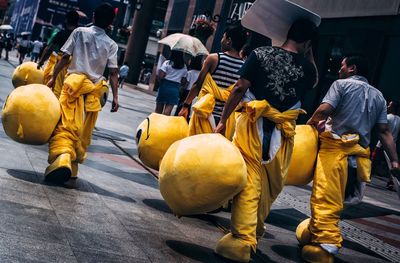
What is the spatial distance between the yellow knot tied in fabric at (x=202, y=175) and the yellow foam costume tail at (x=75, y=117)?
192 centimetres

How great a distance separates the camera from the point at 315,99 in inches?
819

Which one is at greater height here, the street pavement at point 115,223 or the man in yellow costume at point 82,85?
the man in yellow costume at point 82,85

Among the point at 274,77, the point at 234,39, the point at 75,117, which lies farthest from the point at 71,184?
the point at 274,77

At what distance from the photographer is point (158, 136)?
6664 mm

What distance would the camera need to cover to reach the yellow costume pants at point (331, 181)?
221 inches

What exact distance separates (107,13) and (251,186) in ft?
9.30

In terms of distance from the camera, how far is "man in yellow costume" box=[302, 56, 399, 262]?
5.63 meters

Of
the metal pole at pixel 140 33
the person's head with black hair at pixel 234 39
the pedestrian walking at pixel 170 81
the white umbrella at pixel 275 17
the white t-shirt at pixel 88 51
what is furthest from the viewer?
the metal pole at pixel 140 33

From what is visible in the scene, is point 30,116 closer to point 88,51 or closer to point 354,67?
point 88,51

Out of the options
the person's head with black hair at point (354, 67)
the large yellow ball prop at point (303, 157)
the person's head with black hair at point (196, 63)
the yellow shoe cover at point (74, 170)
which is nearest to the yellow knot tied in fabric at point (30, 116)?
the yellow shoe cover at point (74, 170)

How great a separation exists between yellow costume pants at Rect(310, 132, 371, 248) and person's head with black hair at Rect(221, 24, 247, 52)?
1385 mm

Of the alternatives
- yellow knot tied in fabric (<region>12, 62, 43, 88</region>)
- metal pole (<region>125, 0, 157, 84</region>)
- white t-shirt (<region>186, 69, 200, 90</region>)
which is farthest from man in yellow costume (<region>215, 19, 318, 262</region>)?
metal pole (<region>125, 0, 157, 84</region>)

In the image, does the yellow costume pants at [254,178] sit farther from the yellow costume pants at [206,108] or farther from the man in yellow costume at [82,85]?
the man in yellow costume at [82,85]

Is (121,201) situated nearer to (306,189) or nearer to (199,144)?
(199,144)
